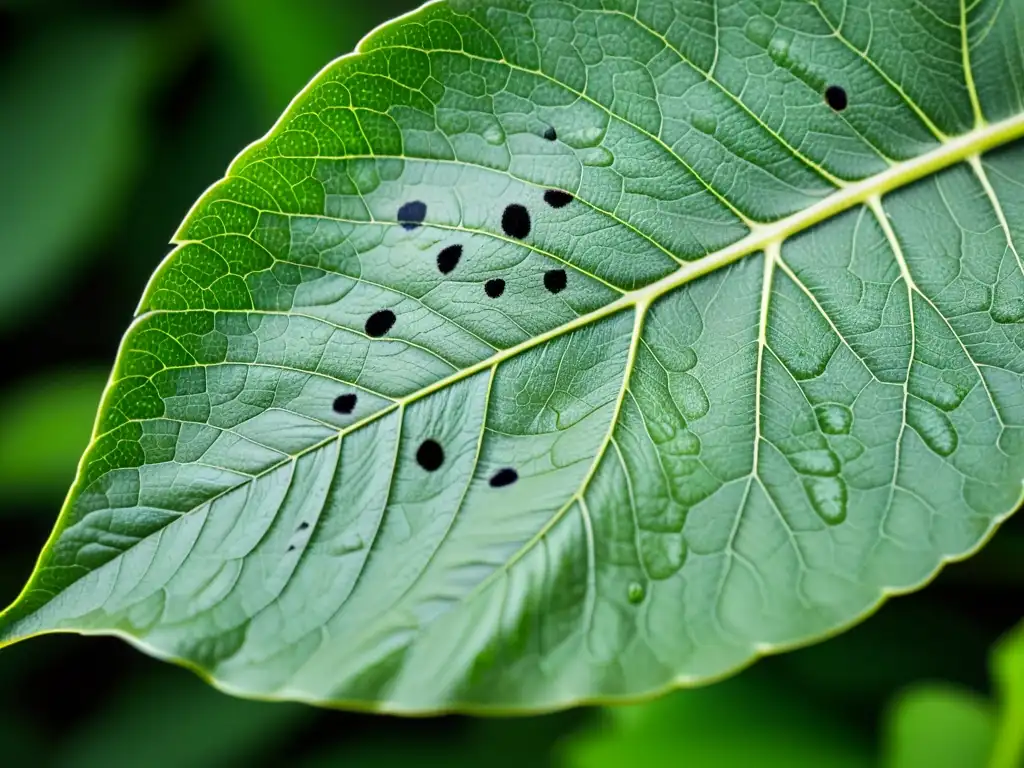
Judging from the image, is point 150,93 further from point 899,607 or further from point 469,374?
point 899,607

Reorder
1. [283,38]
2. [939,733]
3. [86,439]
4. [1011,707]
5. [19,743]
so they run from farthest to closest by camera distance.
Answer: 1. [19,743]
2. [86,439]
3. [283,38]
4. [939,733]
5. [1011,707]

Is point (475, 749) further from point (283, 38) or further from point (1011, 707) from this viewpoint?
point (283, 38)

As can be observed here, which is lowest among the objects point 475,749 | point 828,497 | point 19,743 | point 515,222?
point 19,743

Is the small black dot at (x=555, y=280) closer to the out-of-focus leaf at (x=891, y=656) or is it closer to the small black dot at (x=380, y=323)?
the small black dot at (x=380, y=323)

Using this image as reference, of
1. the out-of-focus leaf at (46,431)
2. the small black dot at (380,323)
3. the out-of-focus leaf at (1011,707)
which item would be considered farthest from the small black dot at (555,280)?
the out-of-focus leaf at (46,431)

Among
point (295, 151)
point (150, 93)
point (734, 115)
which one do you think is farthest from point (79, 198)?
point (734, 115)

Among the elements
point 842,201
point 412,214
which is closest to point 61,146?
point 412,214

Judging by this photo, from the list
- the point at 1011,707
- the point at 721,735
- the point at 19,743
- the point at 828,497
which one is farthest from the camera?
the point at 19,743
